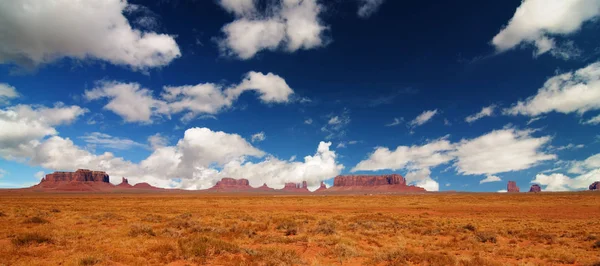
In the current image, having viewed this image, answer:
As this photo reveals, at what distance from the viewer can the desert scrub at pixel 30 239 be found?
46.7 feet

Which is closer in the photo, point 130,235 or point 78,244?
point 78,244

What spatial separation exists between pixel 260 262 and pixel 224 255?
2.34m

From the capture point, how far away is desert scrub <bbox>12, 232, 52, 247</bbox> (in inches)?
560

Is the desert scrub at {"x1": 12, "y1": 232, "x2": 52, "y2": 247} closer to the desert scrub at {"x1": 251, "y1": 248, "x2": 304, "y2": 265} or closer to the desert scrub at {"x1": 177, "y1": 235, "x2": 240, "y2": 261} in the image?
the desert scrub at {"x1": 177, "y1": 235, "x2": 240, "y2": 261}

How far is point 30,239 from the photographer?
47.9ft

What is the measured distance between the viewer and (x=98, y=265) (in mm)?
11273

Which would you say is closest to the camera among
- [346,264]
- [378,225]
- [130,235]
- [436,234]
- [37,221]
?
[346,264]

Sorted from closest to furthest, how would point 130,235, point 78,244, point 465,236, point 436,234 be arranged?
point 78,244 < point 130,235 < point 465,236 < point 436,234

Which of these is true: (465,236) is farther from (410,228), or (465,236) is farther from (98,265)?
(98,265)

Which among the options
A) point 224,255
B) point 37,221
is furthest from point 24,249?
point 37,221

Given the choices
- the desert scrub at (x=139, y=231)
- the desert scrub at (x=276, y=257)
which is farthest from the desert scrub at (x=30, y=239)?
the desert scrub at (x=276, y=257)

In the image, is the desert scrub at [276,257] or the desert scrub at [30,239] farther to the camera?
the desert scrub at [30,239]

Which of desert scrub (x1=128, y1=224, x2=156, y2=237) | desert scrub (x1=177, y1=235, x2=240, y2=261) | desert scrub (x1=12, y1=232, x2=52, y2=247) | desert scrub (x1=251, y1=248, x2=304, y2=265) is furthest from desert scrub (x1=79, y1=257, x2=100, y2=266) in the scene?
desert scrub (x1=128, y1=224, x2=156, y2=237)

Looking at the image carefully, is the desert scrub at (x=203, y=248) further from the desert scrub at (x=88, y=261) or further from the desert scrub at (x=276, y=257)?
the desert scrub at (x=88, y=261)
